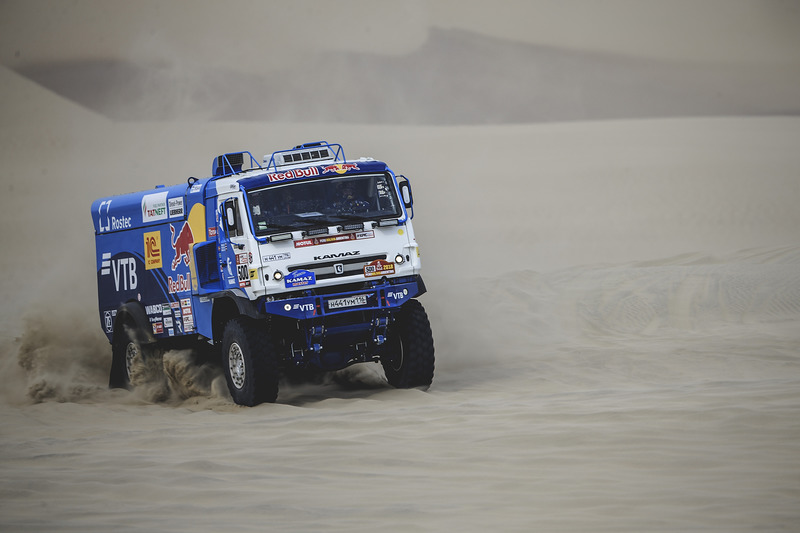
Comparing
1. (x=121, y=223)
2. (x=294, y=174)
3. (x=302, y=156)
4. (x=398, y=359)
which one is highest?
(x=302, y=156)

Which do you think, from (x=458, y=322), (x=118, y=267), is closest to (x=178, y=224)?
(x=118, y=267)

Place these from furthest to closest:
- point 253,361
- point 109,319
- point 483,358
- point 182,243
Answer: point 483,358
point 109,319
point 182,243
point 253,361

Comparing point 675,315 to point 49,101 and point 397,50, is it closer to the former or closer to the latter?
point 49,101

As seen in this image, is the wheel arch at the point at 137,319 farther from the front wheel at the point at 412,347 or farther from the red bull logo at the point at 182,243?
the front wheel at the point at 412,347

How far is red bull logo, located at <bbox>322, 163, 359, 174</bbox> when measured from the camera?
12578 millimetres

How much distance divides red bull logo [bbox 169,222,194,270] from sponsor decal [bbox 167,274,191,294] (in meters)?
0.18

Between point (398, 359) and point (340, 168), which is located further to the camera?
point (398, 359)

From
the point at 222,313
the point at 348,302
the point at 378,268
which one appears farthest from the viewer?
the point at 222,313

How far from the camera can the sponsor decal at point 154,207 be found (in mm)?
14188

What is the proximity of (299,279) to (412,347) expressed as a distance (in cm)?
164

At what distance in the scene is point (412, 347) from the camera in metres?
12.6

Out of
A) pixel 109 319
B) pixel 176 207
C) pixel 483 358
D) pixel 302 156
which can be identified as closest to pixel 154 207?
pixel 176 207

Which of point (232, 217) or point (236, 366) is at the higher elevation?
point (232, 217)

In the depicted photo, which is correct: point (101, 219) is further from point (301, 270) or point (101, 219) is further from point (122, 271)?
point (301, 270)
